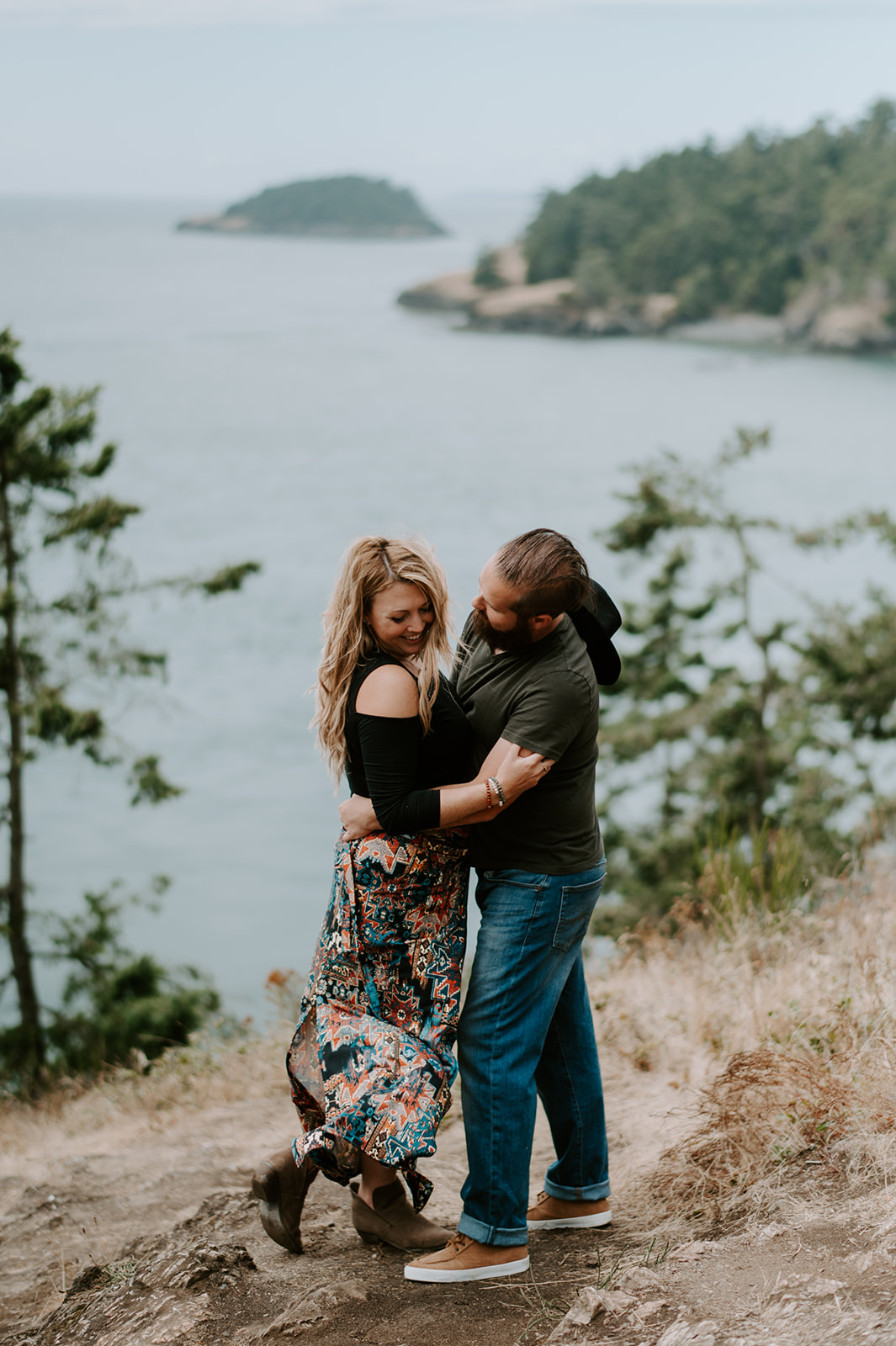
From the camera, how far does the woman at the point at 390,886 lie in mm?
2508

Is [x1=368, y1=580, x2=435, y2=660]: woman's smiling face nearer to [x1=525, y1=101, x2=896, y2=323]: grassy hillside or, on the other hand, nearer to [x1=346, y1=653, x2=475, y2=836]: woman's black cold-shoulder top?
[x1=346, y1=653, x2=475, y2=836]: woman's black cold-shoulder top

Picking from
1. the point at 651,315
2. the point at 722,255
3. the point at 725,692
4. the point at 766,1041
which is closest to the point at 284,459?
the point at 651,315

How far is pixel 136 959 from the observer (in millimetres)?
13383

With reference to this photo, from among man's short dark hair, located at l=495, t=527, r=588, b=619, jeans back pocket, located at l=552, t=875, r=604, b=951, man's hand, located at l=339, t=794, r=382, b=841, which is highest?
man's short dark hair, located at l=495, t=527, r=588, b=619

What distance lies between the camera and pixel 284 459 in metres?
53.7

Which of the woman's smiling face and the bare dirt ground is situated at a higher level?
the woman's smiling face

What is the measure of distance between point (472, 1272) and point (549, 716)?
4.47ft

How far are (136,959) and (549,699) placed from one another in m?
12.1

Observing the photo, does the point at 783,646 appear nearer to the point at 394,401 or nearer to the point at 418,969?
the point at 418,969

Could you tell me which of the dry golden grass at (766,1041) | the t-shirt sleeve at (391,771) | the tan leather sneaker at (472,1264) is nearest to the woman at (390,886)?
the t-shirt sleeve at (391,771)

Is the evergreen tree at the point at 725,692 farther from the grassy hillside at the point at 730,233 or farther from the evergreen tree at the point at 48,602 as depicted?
the grassy hillside at the point at 730,233

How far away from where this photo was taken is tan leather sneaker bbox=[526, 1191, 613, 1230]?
3000 mm

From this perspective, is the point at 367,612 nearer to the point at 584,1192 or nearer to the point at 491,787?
the point at 491,787

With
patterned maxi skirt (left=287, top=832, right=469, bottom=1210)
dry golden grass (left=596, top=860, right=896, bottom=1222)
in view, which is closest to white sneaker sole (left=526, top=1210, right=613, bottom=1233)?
dry golden grass (left=596, top=860, right=896, bottom=1222)
